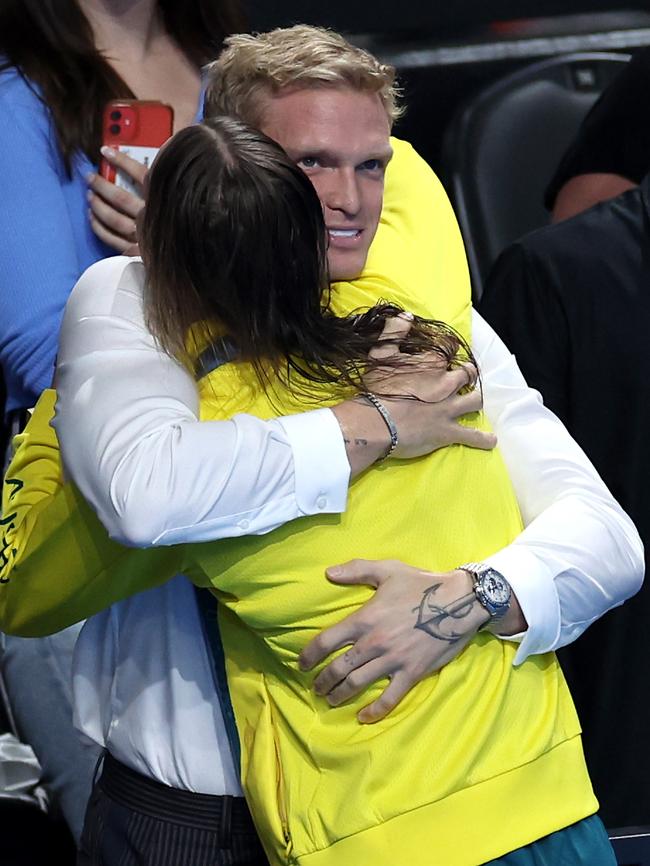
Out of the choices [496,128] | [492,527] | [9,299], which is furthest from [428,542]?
[496,128]

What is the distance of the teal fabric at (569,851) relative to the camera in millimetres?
1333

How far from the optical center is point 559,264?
214cm

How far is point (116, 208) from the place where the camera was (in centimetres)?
190

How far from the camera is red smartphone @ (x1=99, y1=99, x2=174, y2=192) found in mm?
1951

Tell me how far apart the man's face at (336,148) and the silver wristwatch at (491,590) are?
12.3 inches

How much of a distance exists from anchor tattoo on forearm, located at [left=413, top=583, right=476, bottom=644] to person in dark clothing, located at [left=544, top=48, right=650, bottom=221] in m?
1.44

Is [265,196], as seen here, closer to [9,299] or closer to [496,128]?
[9,299]

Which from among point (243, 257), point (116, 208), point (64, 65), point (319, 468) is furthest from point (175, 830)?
point (64, 65)

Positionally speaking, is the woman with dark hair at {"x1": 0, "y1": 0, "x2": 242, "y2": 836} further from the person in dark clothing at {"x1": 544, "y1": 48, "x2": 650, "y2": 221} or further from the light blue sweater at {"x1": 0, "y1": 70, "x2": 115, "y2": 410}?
the person in dark clothing at {"x1": 544, "y1": 48, "x2": 650, "y2": 221}

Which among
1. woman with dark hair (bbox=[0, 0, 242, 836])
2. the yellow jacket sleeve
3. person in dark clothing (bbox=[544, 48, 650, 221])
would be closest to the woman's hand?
woman with dark hair (bbox=[0, 0, 242, 836])

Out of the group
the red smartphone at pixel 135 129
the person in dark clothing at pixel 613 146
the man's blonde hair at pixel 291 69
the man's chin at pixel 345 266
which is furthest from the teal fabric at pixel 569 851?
the person in dark clothing at pixel 613 146

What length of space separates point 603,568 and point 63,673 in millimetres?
939

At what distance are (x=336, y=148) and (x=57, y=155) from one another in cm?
59

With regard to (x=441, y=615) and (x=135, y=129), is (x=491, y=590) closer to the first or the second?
(x=441, y=615)
